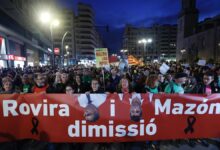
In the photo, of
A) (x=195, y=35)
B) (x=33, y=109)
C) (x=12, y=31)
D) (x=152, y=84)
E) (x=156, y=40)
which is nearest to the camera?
(x=33, y=109)

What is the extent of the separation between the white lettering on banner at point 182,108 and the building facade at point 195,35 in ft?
185

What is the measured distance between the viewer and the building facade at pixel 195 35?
193ft

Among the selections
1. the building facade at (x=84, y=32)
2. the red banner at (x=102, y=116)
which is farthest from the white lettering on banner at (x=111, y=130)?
the building facade at (x=84, y=32)

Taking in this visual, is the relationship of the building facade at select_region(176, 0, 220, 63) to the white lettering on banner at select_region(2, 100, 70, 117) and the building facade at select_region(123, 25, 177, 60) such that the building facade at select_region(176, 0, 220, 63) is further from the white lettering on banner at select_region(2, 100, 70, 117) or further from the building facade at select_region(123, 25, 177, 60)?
the building facade at select_region(123, 25, 177, 60)

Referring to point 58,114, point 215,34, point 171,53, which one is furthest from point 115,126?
point 171,53

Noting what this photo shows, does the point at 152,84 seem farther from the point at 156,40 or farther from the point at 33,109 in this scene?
the point at 156,40

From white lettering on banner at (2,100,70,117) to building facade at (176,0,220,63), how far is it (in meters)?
58.1

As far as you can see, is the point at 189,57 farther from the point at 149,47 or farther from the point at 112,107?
the point at 112,107

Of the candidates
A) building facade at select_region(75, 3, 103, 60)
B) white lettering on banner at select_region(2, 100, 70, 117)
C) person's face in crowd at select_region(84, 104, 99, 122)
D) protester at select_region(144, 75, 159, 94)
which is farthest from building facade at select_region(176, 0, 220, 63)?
white lettering on banner at select_region(2, 100, 70, 117)

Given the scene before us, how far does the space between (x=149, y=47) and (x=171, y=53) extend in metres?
19.2

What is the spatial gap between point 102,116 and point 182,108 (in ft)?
5.66

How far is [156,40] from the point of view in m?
152

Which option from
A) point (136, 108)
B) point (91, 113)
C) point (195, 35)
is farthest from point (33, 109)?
point (195, 35)

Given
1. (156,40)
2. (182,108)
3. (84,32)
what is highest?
(84,32)
